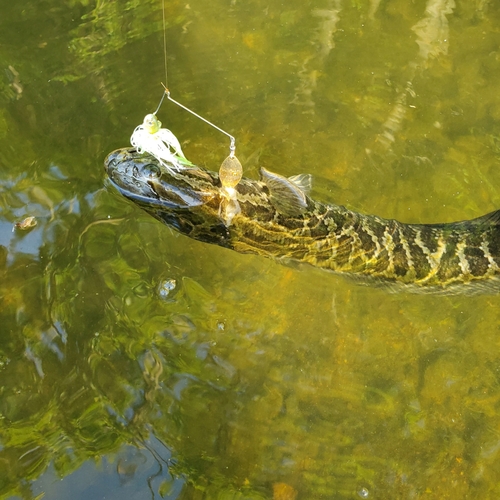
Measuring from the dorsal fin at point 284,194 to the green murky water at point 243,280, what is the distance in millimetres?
879

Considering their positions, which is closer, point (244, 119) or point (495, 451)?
point (495, 451)

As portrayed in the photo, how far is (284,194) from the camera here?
4.04 meters

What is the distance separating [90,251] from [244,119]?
1.93 m

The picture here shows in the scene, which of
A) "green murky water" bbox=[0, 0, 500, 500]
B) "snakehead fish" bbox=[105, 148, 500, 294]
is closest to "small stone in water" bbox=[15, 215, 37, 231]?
"green murky water" bbox=[0, 0, 500, 500]

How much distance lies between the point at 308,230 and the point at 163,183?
1119mm

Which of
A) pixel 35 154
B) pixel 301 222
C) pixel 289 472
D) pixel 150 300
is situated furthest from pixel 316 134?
pixel 289 472

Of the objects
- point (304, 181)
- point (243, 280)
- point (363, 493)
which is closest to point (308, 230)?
point (304, 181)

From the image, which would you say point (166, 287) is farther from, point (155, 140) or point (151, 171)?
point (155, 140)

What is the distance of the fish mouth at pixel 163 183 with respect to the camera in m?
3.87

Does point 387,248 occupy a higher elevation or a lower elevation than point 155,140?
lower

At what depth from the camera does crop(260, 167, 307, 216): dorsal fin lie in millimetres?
3973

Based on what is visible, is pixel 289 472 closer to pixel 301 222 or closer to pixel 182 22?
pixel 301 222

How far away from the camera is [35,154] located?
5168 mm

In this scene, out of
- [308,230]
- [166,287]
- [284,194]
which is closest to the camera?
[284,194]
